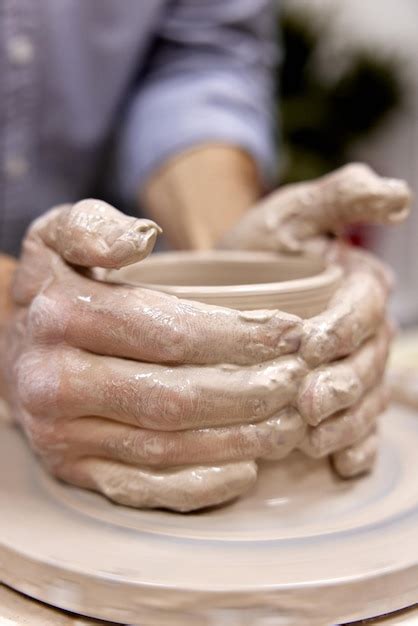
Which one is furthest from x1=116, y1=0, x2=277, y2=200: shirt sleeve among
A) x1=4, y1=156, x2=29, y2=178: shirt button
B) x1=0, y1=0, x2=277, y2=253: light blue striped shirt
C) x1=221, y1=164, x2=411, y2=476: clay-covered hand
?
x1=221, y1=164, x2=411, y2=476: clay-covered hand

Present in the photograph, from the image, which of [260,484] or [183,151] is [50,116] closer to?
[183,151]

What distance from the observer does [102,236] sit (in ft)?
2.87

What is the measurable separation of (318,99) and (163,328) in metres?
4.06

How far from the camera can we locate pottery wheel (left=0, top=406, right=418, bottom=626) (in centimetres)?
78

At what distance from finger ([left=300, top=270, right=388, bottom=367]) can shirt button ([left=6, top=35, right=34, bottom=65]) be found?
3.33ft

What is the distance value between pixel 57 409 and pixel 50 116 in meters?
1.08

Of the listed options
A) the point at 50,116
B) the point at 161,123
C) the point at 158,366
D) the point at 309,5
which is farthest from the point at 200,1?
the point at 309,5

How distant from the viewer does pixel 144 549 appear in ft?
2.85

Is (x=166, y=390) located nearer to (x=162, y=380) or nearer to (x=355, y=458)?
(x=162, y=380)

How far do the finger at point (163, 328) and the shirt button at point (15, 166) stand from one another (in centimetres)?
96

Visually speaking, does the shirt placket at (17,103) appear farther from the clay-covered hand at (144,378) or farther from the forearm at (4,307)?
the clay-covered hand at (144,378)

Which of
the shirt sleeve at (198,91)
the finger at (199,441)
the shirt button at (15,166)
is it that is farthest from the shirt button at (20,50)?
the finger at (199,441)

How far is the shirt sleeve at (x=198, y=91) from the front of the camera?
189 cm

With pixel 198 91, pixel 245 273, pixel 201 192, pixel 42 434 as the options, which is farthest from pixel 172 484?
pixel 198 91
